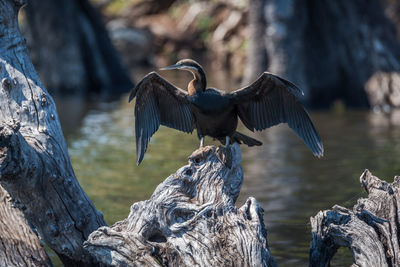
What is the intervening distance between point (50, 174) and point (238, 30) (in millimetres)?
22121

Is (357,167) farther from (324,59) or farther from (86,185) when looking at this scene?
(324,59)

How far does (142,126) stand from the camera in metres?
5.78

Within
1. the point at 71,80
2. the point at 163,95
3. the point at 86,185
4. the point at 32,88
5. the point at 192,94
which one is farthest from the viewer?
the point at 71,80

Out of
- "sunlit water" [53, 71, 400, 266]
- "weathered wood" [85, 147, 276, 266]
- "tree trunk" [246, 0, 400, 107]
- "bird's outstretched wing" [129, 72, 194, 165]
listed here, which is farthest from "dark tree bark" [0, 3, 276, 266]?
"tree trunk" [246, 0, 400, 107]

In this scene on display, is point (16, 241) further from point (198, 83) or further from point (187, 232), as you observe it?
point (198, 83)

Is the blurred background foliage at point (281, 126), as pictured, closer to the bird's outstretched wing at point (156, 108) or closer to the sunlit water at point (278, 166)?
the sunlit water at point (278, 166)

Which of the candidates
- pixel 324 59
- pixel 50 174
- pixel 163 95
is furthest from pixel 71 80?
pixel 50 174

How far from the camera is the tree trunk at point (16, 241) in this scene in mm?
4500

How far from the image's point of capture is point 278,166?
33.3 ft

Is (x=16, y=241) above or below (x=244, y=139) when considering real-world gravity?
below

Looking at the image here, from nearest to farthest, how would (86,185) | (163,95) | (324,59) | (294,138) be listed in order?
(163,95) < (86,185) < (294,138) < (324,59)

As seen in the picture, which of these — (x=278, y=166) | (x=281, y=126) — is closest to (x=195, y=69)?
(x=278, y=166)

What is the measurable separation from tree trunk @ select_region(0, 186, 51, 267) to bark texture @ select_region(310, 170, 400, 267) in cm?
199

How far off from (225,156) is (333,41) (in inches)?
413
